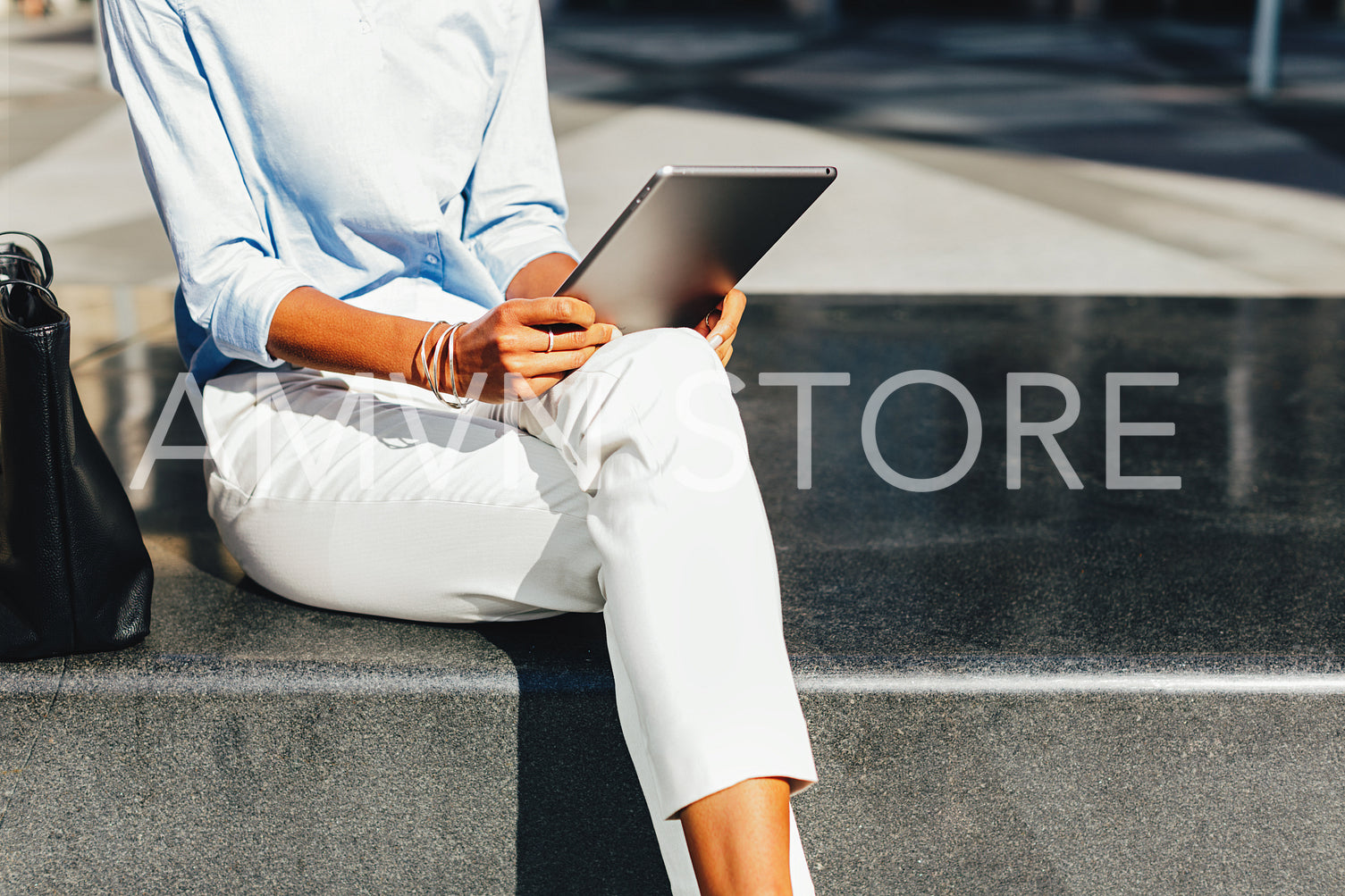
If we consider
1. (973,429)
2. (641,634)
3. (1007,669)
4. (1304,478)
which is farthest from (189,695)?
(1304,478)

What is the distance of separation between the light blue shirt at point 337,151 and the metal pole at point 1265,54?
25.7 feet

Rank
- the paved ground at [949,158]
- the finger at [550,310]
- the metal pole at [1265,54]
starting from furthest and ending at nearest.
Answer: the metal pole at [1265,54] < the paved ground at [949,158] < the finger at [550,310]

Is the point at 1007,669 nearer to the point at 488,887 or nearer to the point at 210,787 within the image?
the point at 488,887

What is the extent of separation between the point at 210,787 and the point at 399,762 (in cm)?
23

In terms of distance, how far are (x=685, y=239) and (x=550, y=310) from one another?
0.17 meters

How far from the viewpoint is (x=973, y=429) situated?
253 centimetres

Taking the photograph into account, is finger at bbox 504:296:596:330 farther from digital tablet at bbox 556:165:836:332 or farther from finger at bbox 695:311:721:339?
finger at bbox 695:311:721:339

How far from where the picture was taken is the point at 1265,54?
8.52 metres

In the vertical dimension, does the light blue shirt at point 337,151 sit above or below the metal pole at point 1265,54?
above

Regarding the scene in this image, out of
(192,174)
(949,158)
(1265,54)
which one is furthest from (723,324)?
(1265,54)

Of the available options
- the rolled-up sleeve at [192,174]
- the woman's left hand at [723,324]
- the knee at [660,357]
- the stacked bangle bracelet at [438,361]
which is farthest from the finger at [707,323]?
the rolled-up sleeve at [192,174]

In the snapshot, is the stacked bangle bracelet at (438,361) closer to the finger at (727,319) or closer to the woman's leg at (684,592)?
the woman's leg at (684,592)

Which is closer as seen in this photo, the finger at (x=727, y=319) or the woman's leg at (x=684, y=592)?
the woman's leg at (x=684, y=592)

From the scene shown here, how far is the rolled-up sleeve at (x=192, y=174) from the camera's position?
4.98 ft
